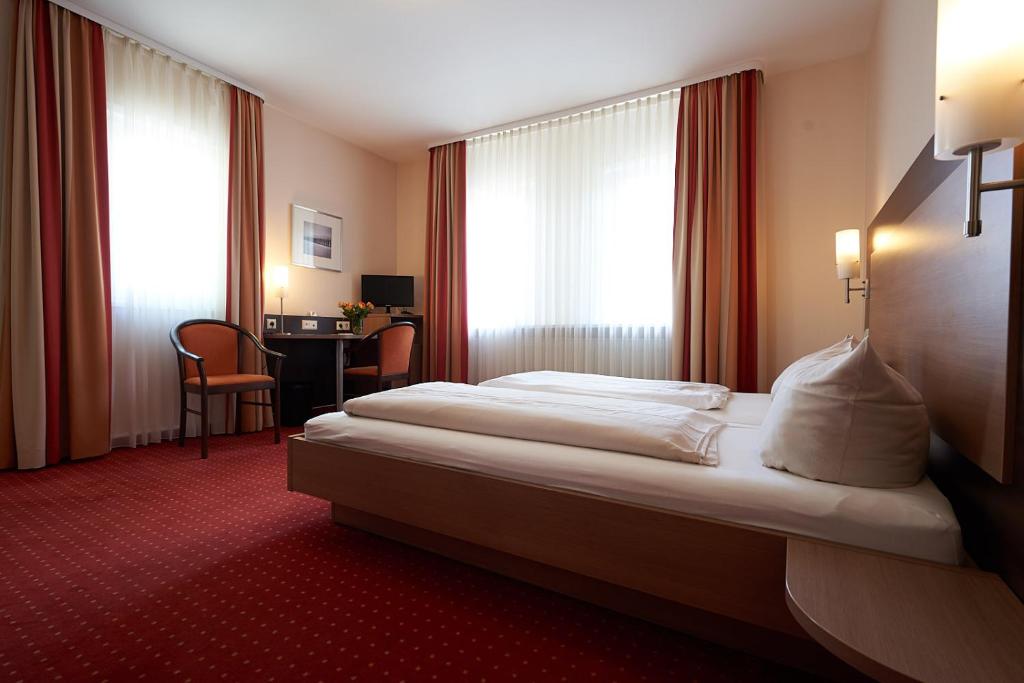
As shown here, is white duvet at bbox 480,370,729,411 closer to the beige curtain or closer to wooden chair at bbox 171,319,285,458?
wooden chair at bbox 171,319,285,458

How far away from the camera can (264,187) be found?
3.92m

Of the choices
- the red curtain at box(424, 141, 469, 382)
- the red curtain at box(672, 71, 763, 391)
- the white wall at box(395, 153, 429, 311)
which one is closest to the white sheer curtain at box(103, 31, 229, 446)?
the red curtain at box(424, 141, 469, 382)

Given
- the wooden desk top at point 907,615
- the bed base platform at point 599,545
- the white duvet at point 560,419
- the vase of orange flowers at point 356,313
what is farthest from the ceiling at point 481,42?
the wooden desk top at point 907,615

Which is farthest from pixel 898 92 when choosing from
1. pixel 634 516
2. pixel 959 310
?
pixel 634 516

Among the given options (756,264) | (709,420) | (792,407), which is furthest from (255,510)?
(756,264)

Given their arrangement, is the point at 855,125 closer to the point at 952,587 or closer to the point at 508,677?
the point at 952,587

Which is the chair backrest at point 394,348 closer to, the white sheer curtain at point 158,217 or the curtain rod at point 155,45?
the white sheer curtain at point 158,217

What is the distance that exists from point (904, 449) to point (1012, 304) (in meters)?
0.40

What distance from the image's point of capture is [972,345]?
0.91m

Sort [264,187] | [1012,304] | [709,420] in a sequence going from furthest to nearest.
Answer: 1. [264,187]
2. [709,420]
3. [1012,304]

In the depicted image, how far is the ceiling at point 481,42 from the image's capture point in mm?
2811

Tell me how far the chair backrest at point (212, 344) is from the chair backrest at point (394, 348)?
1056mm

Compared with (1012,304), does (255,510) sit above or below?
below

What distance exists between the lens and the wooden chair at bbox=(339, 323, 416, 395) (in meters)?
3.90
